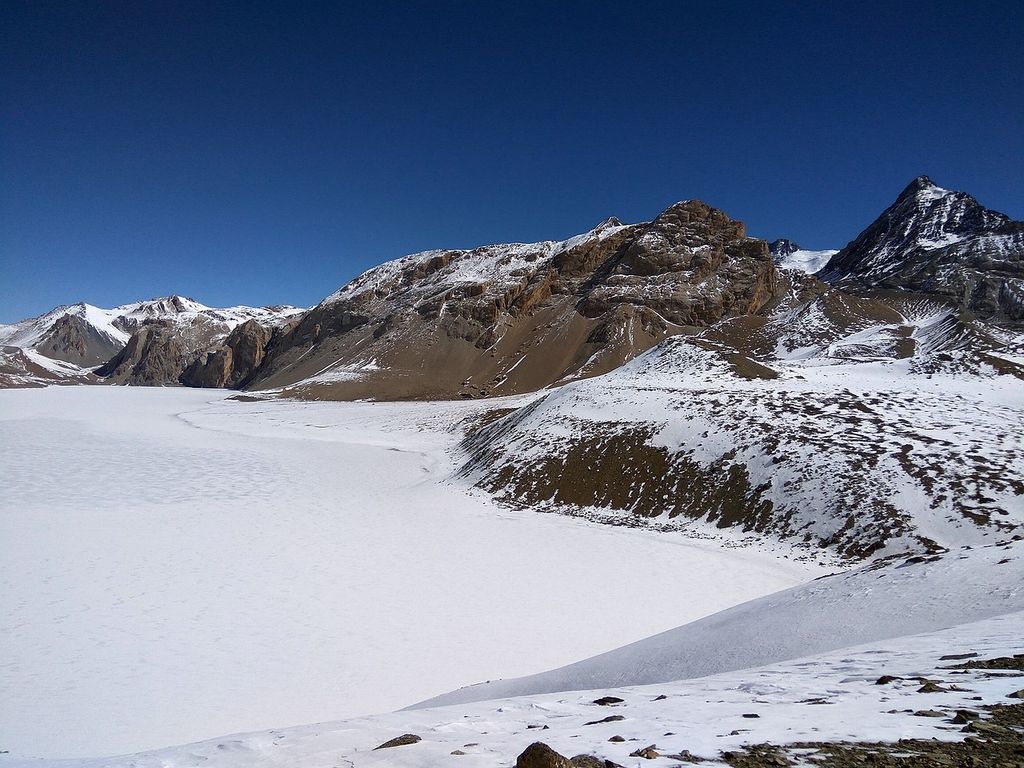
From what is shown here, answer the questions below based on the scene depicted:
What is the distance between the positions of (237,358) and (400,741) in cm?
20329

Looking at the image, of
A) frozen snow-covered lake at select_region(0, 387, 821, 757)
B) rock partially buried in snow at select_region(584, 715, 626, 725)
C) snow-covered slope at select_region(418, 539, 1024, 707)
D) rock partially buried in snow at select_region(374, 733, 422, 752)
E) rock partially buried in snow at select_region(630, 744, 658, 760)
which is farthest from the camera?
frozen snow-covered lake at select_region(0, 387, 821, 757)

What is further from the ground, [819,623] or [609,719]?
[609,719]

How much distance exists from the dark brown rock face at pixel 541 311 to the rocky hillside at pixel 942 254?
34561 millimetres

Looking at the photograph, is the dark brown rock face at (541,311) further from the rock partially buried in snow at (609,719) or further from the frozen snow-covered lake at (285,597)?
the rock partially buried in snow at (609,719)

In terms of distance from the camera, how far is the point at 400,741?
484 centimetres

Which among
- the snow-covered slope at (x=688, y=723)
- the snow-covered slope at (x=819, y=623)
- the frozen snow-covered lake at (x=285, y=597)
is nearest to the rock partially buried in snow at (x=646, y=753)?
the snow-covered slope at (x=688, y=723)

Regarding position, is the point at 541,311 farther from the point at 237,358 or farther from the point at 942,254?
the point at 237,358

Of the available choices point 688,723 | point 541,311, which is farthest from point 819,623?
point 541,311

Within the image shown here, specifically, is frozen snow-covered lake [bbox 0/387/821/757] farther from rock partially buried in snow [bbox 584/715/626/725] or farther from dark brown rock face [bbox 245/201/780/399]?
dark brown rock face [bbox 245/201/780/399]

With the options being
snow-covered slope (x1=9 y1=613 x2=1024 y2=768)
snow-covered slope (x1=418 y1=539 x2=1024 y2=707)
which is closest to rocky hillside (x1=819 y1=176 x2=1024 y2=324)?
snow-covered slope (x1=418 y1=539 x2=1024 y2=707)

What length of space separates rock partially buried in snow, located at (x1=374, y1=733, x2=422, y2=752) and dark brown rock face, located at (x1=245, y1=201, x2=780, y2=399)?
290 ft

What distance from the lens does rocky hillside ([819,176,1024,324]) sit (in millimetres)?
105812

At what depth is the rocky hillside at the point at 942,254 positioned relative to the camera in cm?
10581

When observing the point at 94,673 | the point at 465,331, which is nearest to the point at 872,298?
the point at 465,331
